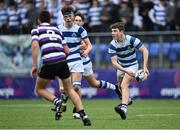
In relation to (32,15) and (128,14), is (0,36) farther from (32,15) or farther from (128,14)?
(128,14)

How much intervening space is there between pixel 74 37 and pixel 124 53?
1298 millimetres

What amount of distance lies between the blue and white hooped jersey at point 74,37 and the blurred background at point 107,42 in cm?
885

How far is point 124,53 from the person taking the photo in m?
18.8

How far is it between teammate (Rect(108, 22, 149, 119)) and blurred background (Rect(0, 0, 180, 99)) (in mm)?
8548

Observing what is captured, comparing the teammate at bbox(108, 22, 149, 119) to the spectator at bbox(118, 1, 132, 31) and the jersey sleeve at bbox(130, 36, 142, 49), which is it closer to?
the jersey sleeve at bbox(130, 36, 142, 49)

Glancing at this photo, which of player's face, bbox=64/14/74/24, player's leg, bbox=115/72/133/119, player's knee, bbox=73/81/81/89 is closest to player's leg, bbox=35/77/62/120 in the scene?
player's leg, bbox=115/72/133/119

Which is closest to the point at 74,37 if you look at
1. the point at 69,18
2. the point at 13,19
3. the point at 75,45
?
the point at 75,45

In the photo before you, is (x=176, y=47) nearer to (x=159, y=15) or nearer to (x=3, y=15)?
(x=159, y=15)

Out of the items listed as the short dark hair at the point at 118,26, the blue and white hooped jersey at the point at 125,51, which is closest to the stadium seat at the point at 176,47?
the blue and white hooped jersey at the point at 125,51

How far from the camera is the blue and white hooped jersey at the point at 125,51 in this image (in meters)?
18.5

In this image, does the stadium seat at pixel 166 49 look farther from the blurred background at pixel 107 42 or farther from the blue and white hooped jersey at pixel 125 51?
the blue and white hooped jersey at pixel 125 51

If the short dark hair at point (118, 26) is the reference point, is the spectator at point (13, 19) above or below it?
below

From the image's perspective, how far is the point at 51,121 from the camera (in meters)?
17.1

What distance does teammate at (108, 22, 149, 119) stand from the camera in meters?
18.0
